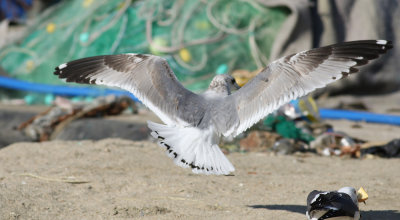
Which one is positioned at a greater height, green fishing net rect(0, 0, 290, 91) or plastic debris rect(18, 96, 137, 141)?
green fishing net rect(0, 0, 290, 91)

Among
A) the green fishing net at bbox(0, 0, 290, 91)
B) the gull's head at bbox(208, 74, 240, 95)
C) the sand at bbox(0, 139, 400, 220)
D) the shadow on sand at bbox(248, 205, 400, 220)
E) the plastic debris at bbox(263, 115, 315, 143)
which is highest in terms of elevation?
the green fishing net at bbox(0, 0, 290, 91)

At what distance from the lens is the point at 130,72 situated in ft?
14.0

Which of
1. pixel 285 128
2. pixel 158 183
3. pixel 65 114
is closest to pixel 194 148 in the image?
pixel 158 183

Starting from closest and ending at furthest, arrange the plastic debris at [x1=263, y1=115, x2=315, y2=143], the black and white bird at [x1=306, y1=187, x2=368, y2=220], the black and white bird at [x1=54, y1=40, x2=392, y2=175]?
the black and white bird at [x1=306, y1=187, x2=368, y2=220] < the black and white bird at [x1=54, y1=40, x2=392, y2=175] < the plastic debris at [x1=263, y1=115, x2=315, y2=143]

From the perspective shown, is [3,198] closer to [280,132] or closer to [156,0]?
[280,132]

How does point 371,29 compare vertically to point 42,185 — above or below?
above

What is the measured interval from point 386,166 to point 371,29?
187 inches

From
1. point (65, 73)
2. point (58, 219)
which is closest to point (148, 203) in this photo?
point (58, 219)

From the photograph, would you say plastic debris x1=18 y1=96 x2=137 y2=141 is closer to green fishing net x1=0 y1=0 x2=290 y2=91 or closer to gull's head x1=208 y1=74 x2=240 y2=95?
green fishing net x1=0 y1=0 x2=290 y2=91

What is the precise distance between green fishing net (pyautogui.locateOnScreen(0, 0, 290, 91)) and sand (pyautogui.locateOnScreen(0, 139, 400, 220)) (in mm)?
3637

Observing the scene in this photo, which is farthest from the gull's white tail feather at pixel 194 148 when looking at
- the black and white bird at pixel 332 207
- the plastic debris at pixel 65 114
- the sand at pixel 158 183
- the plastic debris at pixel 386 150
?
the plastic debris at pixel 65 114

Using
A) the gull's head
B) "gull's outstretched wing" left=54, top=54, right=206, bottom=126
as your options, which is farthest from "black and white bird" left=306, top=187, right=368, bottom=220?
the gull's head

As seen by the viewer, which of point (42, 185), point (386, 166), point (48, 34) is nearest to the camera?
point (42, 185)

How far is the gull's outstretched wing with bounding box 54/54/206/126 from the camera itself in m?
3.91
